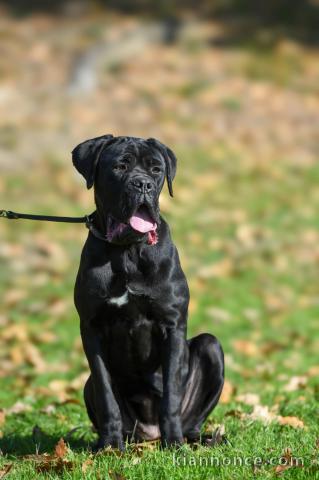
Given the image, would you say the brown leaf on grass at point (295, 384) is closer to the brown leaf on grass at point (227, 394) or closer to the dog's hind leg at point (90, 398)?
the brown leaf on grass at point (227, 394)

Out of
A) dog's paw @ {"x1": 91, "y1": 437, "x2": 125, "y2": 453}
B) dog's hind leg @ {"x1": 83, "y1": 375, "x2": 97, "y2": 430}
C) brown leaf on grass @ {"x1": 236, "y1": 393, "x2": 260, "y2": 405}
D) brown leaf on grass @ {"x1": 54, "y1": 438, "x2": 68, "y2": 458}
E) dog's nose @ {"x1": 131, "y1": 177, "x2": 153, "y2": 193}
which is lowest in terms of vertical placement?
brown leaf on grass @ {"x1": 54, "y1": 438, "x2": 68, "y2": 458}

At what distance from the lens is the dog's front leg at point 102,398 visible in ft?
15.7

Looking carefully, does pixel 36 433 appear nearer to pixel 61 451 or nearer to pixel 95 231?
pixel 61 451

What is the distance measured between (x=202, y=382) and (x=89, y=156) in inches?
60.5

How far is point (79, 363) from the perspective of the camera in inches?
349

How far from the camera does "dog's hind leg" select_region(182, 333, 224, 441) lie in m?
5.20

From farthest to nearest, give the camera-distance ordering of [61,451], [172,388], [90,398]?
[90,398]
[172,388]
[61,451]

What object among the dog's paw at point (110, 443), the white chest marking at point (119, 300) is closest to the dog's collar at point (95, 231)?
the white chest marking at point (119, 300)

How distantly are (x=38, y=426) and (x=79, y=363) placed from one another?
9.64ft

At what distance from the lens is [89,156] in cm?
500

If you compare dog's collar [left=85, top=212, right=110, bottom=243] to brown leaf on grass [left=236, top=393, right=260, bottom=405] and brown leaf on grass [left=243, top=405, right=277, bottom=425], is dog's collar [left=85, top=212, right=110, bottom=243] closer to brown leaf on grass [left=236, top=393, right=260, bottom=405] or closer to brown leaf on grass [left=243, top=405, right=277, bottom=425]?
brown leaf on grass [left=243, top=405, right=277, bottom=425]

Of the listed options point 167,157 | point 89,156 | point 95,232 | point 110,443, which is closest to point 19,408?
point 110,443

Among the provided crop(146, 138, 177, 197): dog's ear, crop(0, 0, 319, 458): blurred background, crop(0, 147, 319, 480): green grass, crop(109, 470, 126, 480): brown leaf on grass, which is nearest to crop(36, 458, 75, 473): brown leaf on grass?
crop(0, 147, 319, 480): green grass

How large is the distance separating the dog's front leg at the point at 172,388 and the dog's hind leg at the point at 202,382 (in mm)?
300
